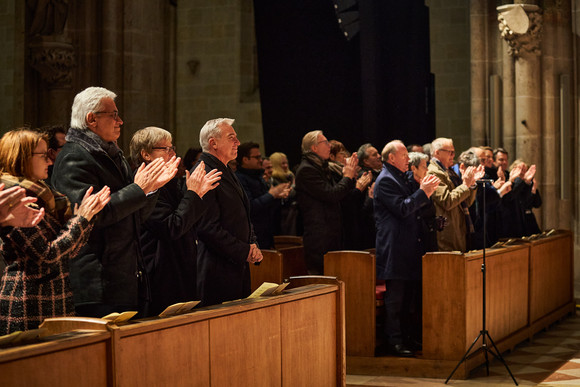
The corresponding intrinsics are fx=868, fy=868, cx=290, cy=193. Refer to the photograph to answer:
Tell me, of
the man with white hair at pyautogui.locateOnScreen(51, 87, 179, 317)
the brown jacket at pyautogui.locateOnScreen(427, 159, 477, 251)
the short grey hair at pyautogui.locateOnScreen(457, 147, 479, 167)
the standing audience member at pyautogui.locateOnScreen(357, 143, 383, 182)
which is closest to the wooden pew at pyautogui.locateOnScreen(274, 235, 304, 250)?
the standing audience member at pyautogui.locateOnScreen(357, 143, 383, 182)

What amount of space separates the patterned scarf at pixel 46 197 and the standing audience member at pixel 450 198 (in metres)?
3.37

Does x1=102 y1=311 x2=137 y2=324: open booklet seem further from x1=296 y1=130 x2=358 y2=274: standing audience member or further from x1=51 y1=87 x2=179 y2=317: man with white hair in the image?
x1=296 y1=130 x2=358 y2=274: standing audience member

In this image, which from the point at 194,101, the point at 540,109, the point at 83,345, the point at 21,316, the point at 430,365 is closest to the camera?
the point at 83,345

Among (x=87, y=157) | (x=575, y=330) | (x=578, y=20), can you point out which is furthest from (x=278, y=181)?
(x=87, y=157)

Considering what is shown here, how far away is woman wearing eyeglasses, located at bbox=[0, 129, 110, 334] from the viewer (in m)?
3.04

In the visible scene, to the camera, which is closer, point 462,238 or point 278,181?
point 462,238

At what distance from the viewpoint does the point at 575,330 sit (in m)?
7.39

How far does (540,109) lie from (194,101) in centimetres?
583

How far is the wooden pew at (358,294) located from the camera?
5684mm

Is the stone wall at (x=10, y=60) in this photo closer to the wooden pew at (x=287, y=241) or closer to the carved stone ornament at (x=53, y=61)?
the carved stone ornament at (x=53, y=61)

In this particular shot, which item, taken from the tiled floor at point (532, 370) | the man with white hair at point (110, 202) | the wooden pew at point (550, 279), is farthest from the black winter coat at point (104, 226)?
the wooden pew at point (550, 279)

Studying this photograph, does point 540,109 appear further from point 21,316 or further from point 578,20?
point 21,316

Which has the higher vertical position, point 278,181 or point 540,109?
point 540,109

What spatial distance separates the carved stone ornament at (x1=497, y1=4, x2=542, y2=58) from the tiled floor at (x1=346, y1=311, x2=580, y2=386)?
12.1 ft
